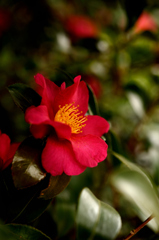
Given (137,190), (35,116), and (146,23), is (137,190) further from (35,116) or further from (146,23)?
(146,23)

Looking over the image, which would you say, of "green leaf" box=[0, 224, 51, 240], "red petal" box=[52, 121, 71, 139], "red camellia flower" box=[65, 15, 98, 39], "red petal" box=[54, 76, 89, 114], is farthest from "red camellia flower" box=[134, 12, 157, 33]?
"green leaf" box=[0, 224, 51, 240]

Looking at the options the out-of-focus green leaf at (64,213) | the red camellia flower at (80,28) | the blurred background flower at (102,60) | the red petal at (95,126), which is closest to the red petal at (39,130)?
the red petal at (95,126)

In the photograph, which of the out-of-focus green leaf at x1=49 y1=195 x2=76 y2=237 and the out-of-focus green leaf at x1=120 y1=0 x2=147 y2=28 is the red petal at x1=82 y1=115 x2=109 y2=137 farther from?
the out-of-focus green leaf at x1=120 y1=0 x2=147 y2=28

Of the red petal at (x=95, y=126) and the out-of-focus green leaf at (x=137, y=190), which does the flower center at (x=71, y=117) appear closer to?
the red petal at (x=95, y=126)

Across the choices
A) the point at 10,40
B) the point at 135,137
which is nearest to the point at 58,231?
the point at 135,137

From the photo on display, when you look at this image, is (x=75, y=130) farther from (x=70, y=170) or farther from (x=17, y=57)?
(x=17, y=57)
